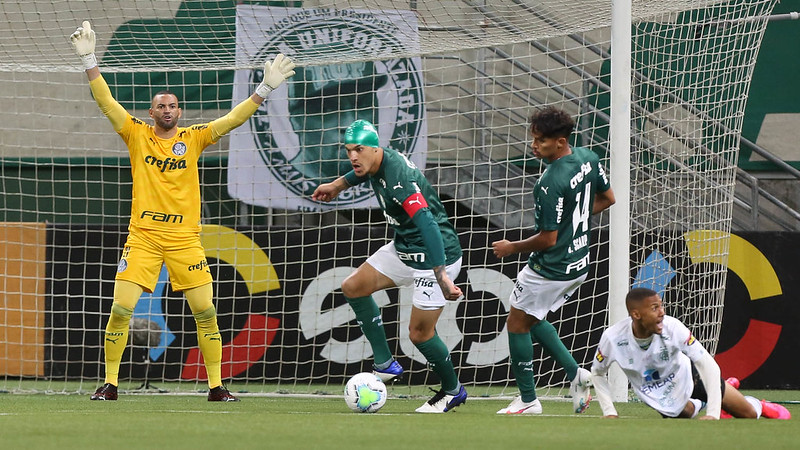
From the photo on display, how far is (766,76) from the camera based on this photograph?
1126cm

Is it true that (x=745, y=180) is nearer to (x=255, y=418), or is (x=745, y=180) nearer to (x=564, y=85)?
(x=564, y=85)

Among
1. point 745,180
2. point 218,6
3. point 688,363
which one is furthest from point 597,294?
point 218,6

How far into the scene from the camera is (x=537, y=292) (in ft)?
21.6

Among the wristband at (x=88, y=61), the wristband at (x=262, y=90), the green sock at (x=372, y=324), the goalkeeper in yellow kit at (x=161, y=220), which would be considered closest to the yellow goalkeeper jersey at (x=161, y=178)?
the goalkeeper in yellow kit at (x=161, y=220)

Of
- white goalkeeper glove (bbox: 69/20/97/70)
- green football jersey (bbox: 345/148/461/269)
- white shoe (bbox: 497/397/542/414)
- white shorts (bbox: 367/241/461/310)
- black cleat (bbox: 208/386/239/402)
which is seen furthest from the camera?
black cleat (bbox: 208/386/239/402)

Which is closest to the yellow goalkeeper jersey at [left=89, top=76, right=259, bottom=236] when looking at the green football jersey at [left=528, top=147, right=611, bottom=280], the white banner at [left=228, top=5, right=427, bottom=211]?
the green football jersey at [left=528, top=147, right=611, bottom=280]

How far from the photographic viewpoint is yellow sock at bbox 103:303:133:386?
23.8ft

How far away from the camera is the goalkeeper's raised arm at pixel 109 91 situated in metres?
7.19

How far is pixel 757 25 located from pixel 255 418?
17.9ft

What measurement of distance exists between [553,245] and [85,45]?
3.36 m

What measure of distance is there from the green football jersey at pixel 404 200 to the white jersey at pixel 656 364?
3.82 ft

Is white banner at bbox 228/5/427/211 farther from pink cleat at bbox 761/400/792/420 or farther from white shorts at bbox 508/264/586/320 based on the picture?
pink cleat at bbox 761/400/792/420

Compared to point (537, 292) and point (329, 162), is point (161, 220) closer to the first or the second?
point (537, 292)

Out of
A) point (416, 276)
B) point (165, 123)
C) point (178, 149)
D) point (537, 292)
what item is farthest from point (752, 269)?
Result: point (165, 123)
